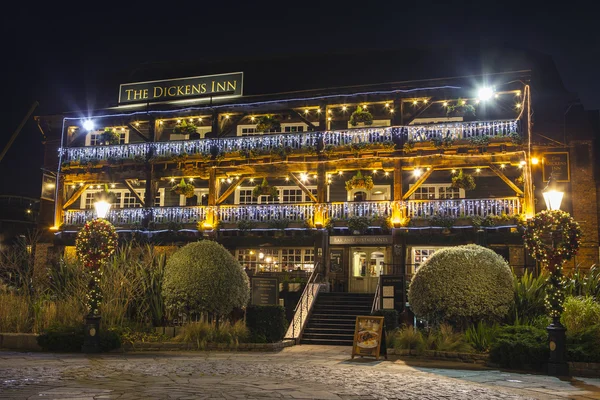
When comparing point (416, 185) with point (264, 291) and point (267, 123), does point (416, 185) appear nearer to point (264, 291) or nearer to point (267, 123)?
point (267, 123)

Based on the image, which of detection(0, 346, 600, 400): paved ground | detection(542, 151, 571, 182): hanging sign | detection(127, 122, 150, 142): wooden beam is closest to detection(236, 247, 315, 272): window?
detection(127, 122, 150, 142): wooden beam

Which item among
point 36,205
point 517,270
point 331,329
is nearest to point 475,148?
point 517,270

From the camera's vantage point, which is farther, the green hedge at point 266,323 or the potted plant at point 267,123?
the potted plant at point 267,123

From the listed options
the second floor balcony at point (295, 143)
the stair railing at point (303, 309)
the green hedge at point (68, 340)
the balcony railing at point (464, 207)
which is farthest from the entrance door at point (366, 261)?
the green hedge at point (68, 340)

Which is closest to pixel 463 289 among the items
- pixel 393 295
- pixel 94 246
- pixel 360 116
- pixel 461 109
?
pixel 393 295

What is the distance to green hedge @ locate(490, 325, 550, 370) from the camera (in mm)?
12945

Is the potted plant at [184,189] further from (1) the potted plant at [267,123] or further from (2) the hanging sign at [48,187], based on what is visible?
(2) the hanging sign at [48,187]

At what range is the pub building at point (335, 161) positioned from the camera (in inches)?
942

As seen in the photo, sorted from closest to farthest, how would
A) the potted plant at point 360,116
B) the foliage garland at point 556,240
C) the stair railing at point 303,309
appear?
the foliage garland at point 556,240
the stair railing at point 303,309
the potted plant at point 360,116

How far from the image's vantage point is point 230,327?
17.0 m

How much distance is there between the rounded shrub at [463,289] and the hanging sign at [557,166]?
1066 centimetres

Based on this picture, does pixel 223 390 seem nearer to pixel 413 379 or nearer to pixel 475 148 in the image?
pixel 413 379

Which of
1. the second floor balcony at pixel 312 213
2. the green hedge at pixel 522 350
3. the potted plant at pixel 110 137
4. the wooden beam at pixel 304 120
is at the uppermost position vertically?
the wooden beam at pixel 304 120

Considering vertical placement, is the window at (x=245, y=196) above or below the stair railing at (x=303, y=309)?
above
